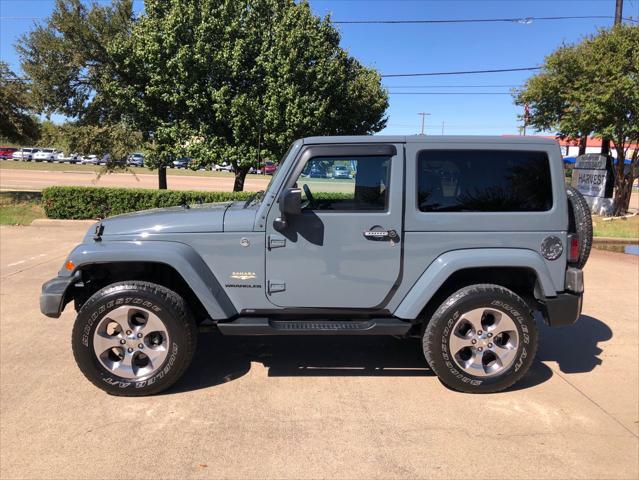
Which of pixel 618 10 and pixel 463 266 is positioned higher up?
pixel 618 10

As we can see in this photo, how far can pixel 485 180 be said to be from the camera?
365 centimetres

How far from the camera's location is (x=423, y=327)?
380cm

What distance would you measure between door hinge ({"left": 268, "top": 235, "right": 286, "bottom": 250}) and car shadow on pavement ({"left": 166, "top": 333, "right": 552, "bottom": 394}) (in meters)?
1.13

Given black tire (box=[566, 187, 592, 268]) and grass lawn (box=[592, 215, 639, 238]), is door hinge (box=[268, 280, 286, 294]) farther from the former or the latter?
grass lawn (box=[592, 215, 639, 238])

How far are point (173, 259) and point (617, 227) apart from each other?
1231 centimetres

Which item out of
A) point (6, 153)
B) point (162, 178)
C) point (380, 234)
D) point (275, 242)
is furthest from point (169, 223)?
point (6, 153)

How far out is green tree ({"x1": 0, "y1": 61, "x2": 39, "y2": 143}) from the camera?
15.7 meters

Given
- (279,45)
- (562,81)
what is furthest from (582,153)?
(279,45)

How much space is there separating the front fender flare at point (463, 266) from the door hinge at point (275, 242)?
1.02 metres

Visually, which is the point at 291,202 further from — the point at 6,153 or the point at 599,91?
the point at 6,153

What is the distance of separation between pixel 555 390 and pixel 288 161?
2.71m

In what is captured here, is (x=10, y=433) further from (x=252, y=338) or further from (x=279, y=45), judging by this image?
(x=279, y=45)

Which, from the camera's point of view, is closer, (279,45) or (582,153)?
(279,45)

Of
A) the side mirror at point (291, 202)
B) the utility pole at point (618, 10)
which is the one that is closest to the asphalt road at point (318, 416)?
the side mirror at point (291, 202)
